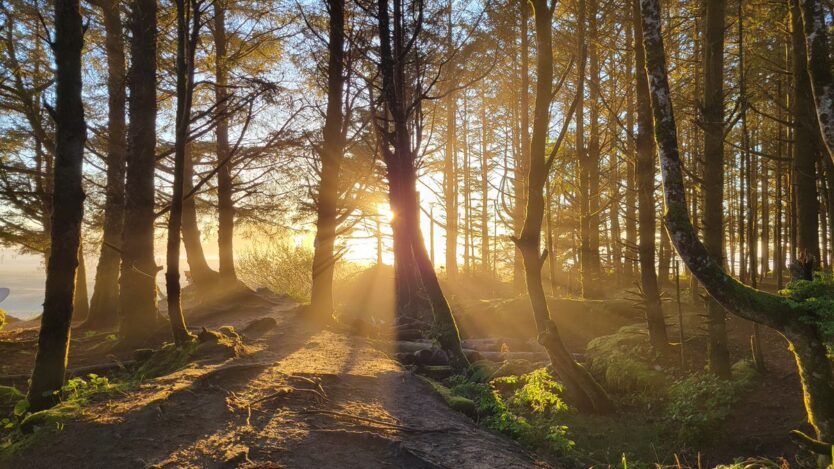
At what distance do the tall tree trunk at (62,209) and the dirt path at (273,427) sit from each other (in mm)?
1091

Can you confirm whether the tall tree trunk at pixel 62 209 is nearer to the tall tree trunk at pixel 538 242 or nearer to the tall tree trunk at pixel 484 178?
the tall tree trunk at pixel 538 242

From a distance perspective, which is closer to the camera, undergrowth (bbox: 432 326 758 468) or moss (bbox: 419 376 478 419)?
undergrowth (bbox: 432 326 758 468)

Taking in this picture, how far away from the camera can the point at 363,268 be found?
79.4ft

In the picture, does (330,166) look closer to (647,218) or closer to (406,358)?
(406,358)

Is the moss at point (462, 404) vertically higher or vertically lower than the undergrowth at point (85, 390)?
lower

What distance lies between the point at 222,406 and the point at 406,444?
2.05 m

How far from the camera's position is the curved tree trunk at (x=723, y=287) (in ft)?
14.9

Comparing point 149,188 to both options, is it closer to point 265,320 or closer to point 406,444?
point 265,320

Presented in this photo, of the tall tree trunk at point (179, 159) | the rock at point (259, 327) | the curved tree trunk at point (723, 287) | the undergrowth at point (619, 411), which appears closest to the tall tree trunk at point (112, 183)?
the rock at point (259, 327)

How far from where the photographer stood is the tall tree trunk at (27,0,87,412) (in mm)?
4977

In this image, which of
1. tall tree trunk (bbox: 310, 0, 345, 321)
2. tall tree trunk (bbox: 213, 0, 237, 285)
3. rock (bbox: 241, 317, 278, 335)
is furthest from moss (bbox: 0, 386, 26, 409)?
tall tree trunk (bbox: 213, 0, 237, 285)

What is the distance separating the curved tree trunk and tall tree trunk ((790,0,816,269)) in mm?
3989

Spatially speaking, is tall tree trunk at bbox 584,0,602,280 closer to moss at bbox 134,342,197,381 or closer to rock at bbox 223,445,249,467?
moss at bbox 134,342,197,381

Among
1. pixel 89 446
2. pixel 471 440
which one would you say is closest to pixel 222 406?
pixel 89 446
